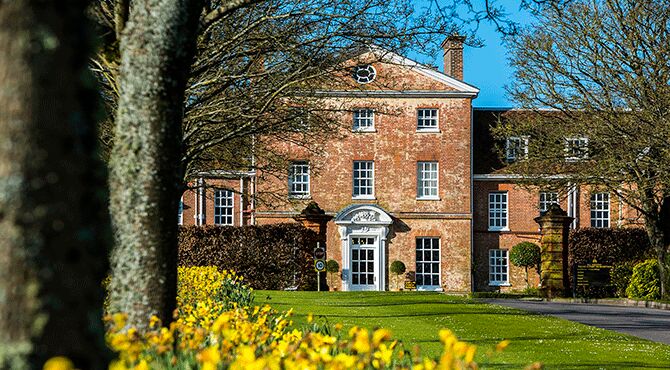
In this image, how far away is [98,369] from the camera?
3.29 m

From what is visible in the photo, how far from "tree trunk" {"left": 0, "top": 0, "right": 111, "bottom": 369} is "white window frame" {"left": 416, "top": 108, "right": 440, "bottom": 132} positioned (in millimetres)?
37438

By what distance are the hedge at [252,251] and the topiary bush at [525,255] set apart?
10.5 m

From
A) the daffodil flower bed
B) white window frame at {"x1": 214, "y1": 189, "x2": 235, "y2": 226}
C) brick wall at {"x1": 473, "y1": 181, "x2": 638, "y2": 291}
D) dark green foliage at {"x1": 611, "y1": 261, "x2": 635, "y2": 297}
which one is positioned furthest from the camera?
white window frame at {"x1": 214, "y1": 189, "x2": 235, "y2": 226}

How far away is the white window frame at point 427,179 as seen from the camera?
40.0 metres

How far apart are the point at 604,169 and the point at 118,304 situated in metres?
23.4

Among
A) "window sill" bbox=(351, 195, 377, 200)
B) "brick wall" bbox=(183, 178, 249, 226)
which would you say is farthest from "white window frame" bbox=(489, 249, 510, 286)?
"brick wall" bbox=(183, 178, 249, 226)

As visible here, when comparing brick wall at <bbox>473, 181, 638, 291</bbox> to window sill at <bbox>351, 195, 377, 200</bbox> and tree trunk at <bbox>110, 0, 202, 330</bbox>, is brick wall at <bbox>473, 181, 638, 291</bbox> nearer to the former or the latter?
window sill at <bbox>351, 195, 377, 200</bbox>

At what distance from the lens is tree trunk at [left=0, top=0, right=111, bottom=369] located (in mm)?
2941

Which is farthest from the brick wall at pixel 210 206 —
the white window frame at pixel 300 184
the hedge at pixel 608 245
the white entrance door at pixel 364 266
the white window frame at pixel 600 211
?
the white window frame at pixel 600 211

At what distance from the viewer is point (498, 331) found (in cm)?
1584

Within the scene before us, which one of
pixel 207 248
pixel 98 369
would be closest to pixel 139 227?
pixel 98 369

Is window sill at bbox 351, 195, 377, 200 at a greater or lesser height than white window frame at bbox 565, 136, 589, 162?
lesser

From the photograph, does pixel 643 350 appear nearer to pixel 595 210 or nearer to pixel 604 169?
pixel 604 169

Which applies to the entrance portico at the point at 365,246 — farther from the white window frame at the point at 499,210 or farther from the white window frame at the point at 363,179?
the white window frame at the point at 499,210
